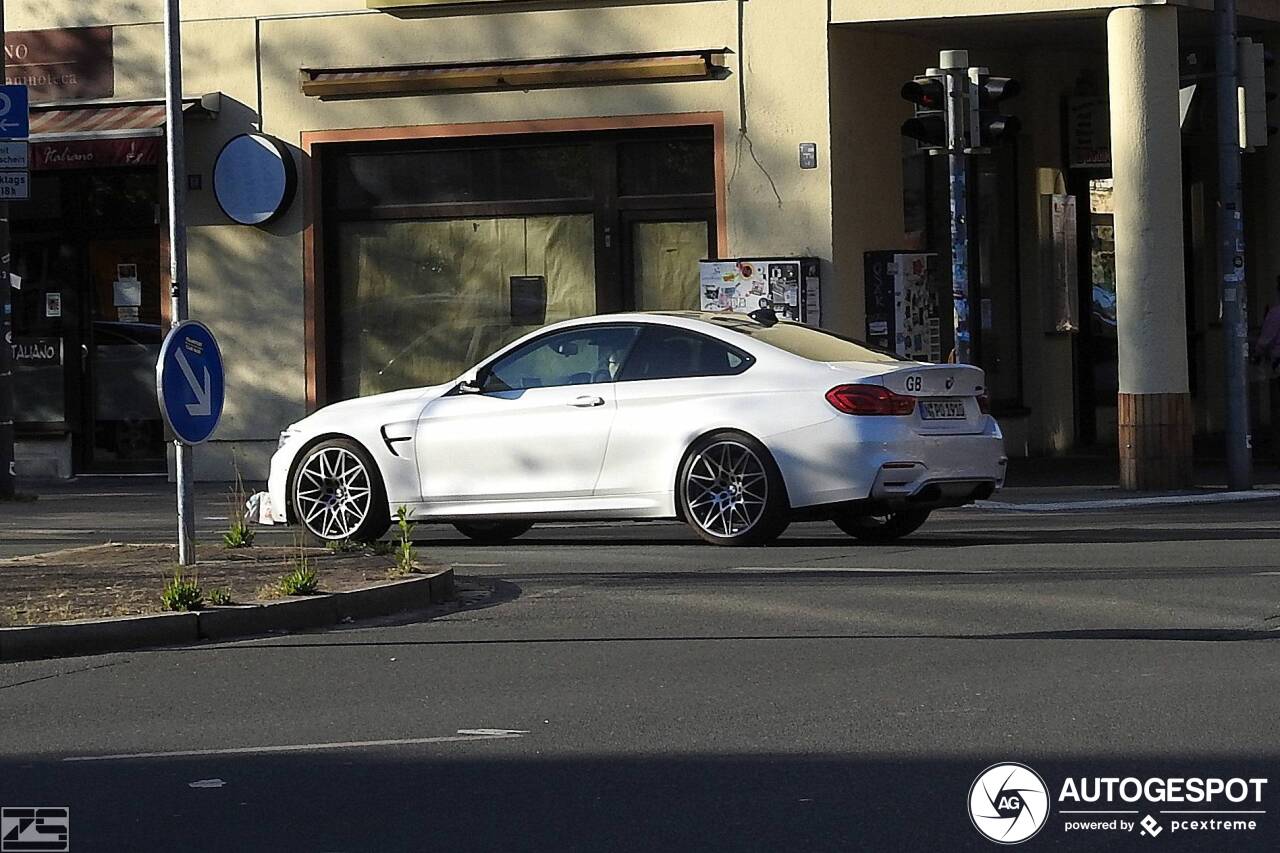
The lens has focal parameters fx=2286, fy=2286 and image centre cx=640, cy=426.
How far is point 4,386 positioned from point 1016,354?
10300 millimetres

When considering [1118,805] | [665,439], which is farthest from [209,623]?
[1118,805]

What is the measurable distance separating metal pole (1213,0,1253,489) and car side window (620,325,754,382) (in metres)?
5.87

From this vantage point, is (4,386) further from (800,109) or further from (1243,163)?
(1243,163)

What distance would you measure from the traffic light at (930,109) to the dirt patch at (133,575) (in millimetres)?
6362

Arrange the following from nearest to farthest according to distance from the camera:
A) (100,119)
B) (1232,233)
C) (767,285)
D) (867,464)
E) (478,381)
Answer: (867,464) < (478,381) < (1232,233) < (767,285) < (100,119)

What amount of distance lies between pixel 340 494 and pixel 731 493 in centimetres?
269

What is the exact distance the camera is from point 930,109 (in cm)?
1734

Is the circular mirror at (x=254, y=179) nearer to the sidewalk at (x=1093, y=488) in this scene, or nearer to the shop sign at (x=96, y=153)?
the shop sign at (x=96, y=153)

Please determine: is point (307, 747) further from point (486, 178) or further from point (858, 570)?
point (486, 178)

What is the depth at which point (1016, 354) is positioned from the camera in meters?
23.6

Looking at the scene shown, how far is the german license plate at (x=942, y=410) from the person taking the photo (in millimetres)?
13477

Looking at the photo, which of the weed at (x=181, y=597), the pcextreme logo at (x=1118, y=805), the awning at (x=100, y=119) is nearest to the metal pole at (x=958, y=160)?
the awning at (x=100, y=119)

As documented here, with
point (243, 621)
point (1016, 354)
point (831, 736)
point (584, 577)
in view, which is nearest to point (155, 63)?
point (1016, 354)

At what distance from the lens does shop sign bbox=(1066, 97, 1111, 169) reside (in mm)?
23312
